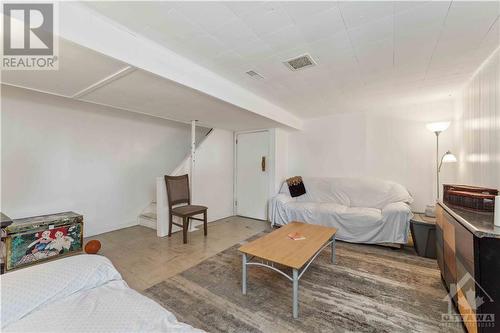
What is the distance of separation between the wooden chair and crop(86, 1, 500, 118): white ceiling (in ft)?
6.62

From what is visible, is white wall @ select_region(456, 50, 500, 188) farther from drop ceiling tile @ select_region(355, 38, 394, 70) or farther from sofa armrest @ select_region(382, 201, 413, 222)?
drop ceiling tile @ select_region(355, 38, 394, 70)

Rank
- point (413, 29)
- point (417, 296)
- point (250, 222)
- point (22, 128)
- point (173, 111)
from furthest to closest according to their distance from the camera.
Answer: point (250, 222) → point (173, 111) → point (22, 128) → point (417, 296) → point (413, 29)

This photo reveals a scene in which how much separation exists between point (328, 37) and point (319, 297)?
2256mm

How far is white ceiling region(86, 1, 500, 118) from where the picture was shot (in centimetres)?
144

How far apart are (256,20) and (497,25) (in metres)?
1.86

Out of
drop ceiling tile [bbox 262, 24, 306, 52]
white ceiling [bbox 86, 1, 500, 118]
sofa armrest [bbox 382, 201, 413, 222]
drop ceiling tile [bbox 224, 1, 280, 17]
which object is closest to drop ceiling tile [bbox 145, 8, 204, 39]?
white ceiling [bbox 86, 1, 500, 118]

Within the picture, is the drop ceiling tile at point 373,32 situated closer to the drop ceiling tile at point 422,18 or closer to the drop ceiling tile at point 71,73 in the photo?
the drop ceiling tile at point 422,18

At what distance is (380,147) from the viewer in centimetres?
392

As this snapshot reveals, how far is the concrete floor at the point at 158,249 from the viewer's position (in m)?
2.33

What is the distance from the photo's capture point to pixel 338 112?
412 cm

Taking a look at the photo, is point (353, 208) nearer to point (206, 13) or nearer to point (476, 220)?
point (476, 220)

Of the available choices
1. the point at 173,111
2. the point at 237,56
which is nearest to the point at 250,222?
the point at 173,111

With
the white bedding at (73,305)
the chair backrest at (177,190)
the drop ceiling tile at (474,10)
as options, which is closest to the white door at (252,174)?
the chair backrest at (177,190)

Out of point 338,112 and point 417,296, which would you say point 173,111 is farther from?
point 417,296
